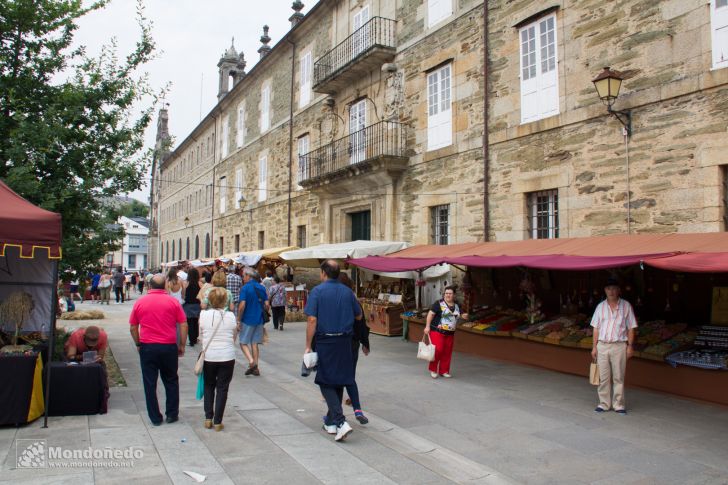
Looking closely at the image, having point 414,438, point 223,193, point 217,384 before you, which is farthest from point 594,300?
point 223,193

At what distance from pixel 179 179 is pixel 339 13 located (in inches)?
1191

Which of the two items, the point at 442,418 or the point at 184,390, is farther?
the point at 184,390

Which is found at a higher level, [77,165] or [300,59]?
[300,59]

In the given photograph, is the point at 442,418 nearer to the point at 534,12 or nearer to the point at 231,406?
the point at 231,406

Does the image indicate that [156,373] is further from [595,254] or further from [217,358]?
[595,254]

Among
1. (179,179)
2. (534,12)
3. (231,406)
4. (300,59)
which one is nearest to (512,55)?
(534,12)

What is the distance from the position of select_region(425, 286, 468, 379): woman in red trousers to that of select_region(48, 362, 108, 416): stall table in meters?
4.42

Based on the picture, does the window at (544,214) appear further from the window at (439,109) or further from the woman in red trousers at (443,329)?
the woman in red trousers at (443,329)

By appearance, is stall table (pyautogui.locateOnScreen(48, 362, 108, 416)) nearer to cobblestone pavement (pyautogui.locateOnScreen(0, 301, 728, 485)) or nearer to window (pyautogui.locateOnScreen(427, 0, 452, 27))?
cobblestone pavement (pyautogui.locateOnScreen(0, 301, 728, 485))

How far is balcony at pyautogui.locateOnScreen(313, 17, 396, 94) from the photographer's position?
15.1 m

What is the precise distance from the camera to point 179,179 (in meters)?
45.0

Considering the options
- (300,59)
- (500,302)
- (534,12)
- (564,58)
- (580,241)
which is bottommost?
(500,302)

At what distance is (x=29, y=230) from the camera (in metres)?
5.24

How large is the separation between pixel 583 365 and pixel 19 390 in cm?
726
